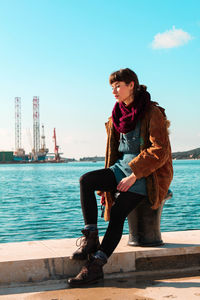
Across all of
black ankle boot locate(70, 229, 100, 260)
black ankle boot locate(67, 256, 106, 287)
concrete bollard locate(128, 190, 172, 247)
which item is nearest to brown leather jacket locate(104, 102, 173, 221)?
concrete bollard locate(128, 190, 172, 247)

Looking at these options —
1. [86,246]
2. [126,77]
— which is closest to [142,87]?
[126,77]

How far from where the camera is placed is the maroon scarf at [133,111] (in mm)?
2846

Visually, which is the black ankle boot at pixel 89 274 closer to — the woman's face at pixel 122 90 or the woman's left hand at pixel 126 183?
the woman's left hand at pixel 126 183

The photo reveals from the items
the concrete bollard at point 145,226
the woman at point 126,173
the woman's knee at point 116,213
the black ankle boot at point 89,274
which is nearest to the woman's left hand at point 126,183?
the woman at point 126,173

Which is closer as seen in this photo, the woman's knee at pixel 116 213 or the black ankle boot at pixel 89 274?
the black ankle boot at pixel 89 274

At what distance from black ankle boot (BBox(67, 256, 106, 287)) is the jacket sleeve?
0.57 metres

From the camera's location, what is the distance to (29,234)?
9.37 meters

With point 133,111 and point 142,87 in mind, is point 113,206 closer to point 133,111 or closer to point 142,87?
point 133,111

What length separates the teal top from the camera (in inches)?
110

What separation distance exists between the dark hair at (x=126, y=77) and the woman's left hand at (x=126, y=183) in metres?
0.57

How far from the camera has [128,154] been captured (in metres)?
2.92

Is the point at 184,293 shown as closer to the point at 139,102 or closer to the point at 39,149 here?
the point at 139,102

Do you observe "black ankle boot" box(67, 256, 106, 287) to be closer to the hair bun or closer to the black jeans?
the black jeans

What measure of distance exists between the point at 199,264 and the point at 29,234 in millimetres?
6835
